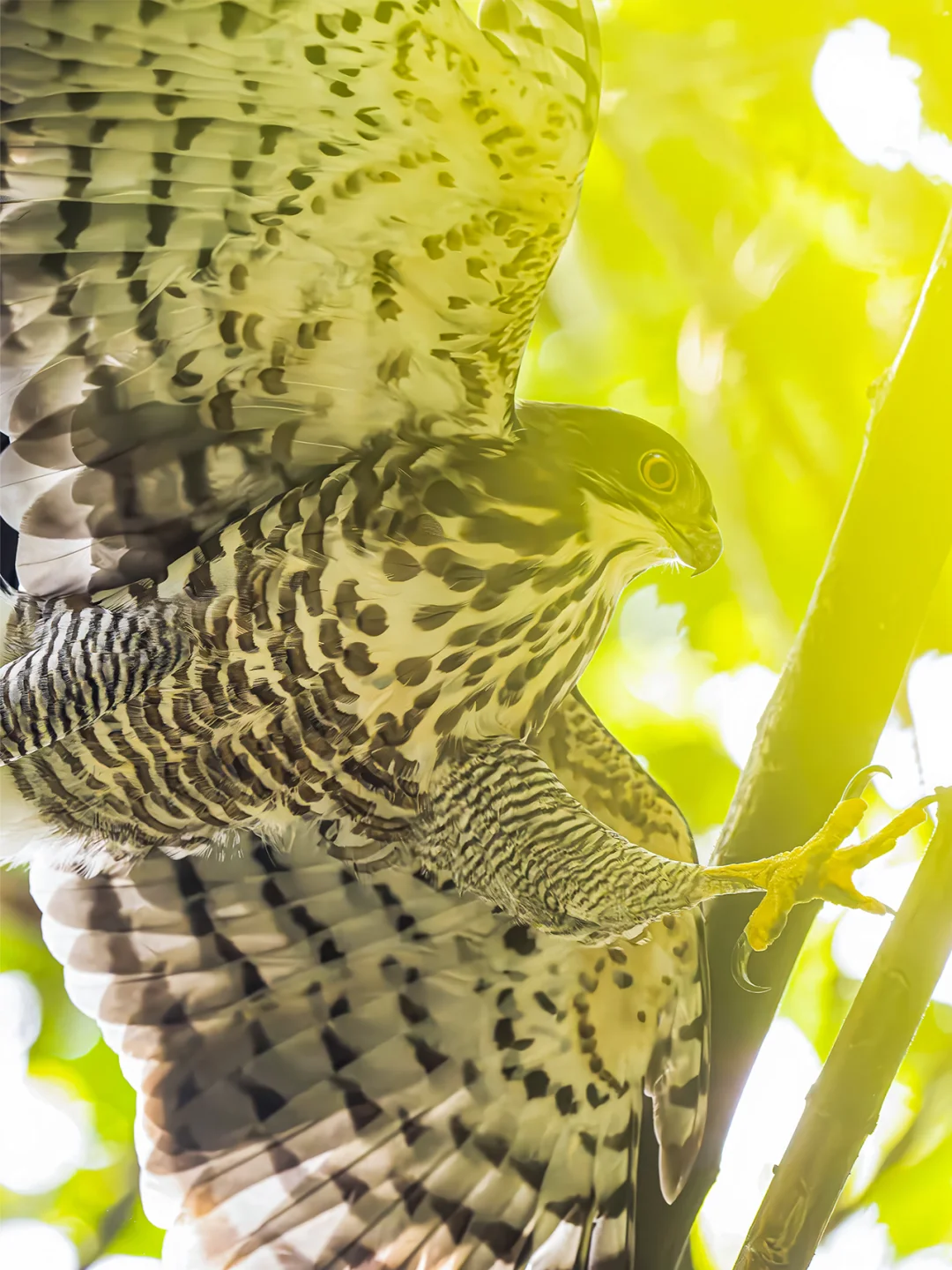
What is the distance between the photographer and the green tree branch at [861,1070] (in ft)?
2.16

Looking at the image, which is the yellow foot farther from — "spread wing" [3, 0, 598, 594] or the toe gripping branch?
"spread wing" [3, 0, 598, 594]

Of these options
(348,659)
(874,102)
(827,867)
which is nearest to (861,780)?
(827,867)

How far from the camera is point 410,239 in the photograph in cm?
68

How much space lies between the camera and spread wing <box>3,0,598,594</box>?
0.61 metres

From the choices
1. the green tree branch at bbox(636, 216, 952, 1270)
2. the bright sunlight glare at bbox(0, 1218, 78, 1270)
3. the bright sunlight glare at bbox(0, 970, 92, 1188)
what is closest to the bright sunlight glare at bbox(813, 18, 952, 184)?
the green tree branch at bbox(636, 216, 952, 1270)

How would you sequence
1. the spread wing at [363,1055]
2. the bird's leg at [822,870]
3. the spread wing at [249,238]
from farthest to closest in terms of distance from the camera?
the spread wing at [363,1055] → the bird's leg at [822,870] → the spread wing at [249,238]

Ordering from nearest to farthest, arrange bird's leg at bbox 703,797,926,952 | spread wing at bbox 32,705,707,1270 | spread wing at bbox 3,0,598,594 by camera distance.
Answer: spread wing at bbox 3,0,598,594
bird's leg at bbox 703,797,926,952
spread wing at bbox 32,705,707,1270

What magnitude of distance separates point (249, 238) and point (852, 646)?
522 mm

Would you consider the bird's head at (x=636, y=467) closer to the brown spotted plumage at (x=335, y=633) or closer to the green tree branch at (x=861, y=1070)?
the brown spotted plumage at (x=335, y=633)

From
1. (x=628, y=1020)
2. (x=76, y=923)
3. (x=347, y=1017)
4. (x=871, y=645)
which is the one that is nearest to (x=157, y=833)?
(x=76, y=923)

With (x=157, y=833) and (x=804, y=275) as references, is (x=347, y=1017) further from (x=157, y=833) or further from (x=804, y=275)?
(x=804, y=275)

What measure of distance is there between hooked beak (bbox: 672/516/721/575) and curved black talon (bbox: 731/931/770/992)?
0.96 ft

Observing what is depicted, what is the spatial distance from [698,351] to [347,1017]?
652 millimetres

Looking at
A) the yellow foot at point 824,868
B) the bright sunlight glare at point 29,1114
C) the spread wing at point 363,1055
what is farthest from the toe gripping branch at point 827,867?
the bright sunlight glare at point 29,1114
